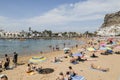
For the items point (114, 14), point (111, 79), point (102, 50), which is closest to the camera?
point (111, 79)

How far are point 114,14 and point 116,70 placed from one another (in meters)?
147

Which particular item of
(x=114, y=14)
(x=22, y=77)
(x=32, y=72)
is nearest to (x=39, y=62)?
(x=32, y=72)

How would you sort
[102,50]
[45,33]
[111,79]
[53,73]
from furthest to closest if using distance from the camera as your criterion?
[45,33] < [102,50] < [53,73] < [111,79]

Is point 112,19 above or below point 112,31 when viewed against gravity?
above

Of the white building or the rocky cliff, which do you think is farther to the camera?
the rocky cliff

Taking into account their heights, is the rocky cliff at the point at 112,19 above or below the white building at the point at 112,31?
above

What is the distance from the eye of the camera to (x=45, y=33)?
165m

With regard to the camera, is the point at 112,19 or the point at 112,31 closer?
the point at 112,31

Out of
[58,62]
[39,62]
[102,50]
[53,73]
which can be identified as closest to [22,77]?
[53,73]

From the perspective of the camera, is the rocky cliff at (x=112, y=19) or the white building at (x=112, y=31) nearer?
the white building at (x=112, y=31)

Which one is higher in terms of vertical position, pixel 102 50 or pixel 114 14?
Answer: pixel 114 14

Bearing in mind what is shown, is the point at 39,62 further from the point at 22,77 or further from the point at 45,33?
the point at 45,33

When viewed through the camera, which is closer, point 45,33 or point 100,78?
point 100,78

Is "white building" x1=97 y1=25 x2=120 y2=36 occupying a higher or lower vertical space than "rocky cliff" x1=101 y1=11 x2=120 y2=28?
lower
